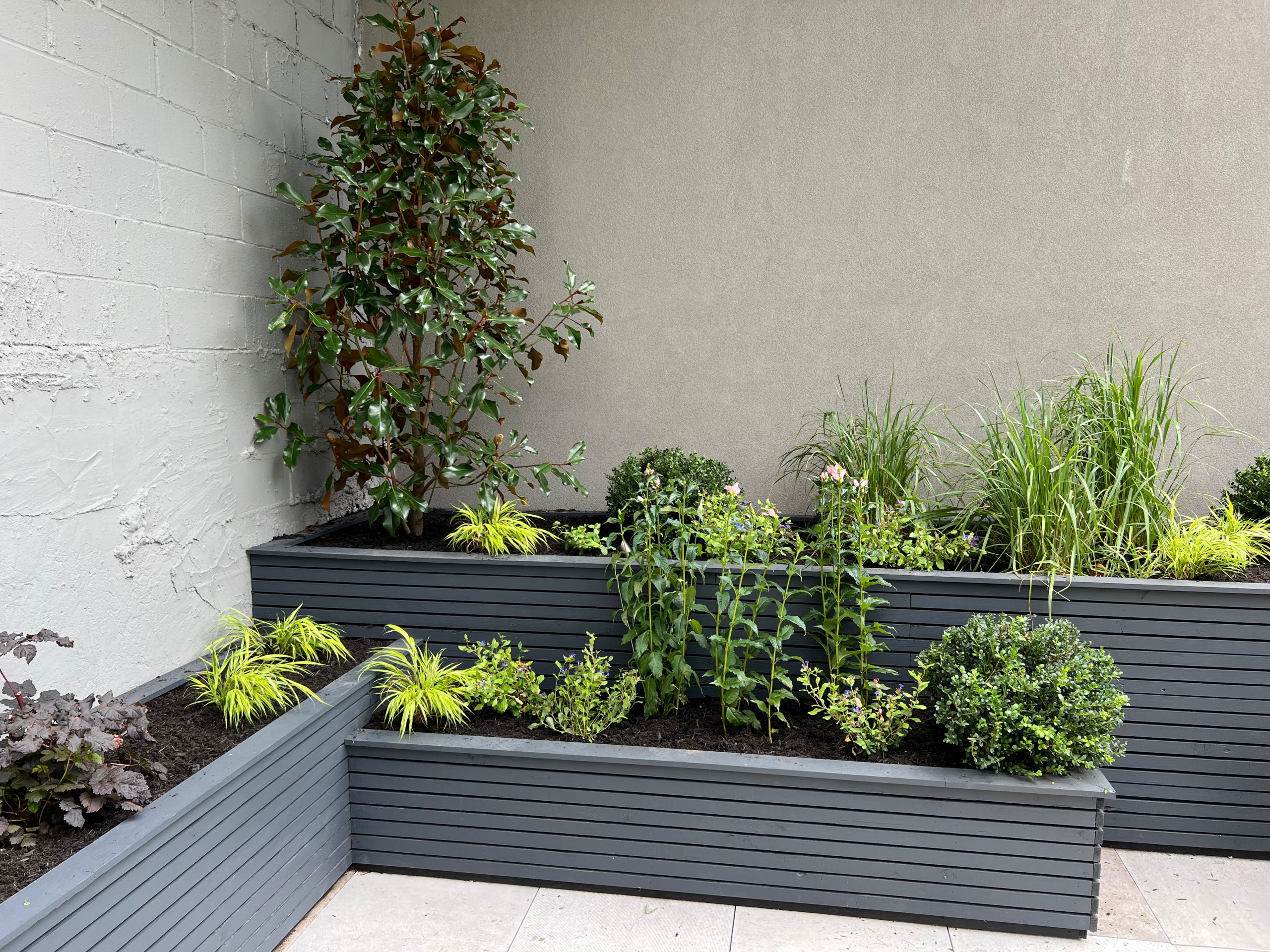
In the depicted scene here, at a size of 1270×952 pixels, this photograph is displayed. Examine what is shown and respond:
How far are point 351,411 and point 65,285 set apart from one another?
898mm

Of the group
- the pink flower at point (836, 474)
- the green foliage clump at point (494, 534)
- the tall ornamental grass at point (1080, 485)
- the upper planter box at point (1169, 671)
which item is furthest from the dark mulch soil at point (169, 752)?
the tall ornamental grass at point (1080, 485)

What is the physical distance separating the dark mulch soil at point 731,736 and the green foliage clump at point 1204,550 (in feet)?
2.85

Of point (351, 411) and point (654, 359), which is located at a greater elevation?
point (654, 359)

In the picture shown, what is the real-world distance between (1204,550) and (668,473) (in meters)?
1.73

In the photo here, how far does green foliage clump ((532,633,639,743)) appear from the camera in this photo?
2508 millimetres

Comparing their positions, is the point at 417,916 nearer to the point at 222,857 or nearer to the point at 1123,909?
the point at 222,857

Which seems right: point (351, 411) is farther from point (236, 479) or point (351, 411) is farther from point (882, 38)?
point (882, 38)

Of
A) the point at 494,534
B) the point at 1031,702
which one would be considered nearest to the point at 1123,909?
the point at 1031,702

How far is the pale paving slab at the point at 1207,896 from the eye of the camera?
2230 millimetres

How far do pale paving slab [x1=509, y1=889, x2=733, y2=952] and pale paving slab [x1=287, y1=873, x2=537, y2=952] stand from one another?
0.06 m

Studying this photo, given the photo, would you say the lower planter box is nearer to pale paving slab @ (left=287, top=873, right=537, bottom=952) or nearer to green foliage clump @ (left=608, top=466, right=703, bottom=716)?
pale paving slab @ (left=287, top=873, right=537, bottom=952)

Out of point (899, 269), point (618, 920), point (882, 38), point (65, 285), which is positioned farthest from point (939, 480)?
point (65, 285)

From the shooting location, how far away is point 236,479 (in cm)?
288

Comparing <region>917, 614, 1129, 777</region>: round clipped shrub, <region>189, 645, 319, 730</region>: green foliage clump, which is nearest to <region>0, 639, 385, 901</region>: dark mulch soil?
<region>189, 645, 319, 730</region>: green foliage clump
